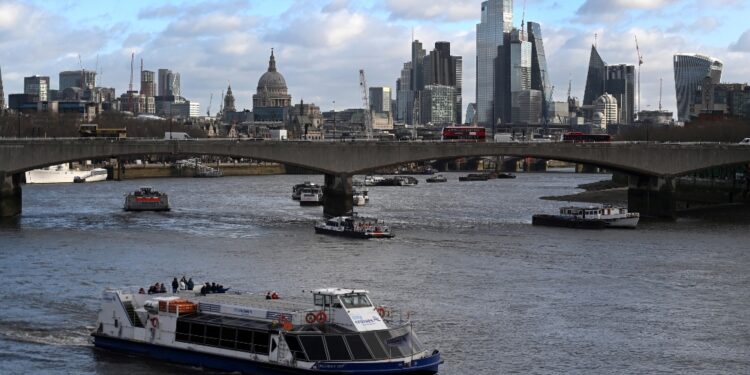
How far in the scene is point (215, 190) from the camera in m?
170

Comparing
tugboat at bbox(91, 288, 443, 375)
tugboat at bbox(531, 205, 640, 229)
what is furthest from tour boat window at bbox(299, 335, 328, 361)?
tugboat at bbox(531, 205, 640, 229)

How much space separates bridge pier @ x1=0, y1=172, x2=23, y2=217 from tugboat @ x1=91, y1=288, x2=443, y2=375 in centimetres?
5969

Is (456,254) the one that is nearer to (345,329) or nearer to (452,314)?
(452,314)

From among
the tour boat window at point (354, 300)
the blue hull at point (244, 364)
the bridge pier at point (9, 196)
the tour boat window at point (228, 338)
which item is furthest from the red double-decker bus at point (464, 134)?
the tour boat window at point (354, 300)

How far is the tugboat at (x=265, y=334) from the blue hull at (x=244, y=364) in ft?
0.11

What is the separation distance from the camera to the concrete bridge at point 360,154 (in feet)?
357

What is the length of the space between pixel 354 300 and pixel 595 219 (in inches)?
2344

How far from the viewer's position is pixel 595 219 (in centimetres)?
10325

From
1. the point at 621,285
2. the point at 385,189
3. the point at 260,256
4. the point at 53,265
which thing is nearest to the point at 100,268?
the point at 53,265

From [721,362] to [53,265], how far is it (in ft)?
130

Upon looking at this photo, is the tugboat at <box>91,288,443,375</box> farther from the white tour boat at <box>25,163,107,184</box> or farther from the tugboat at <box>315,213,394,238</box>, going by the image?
the white tour boat at <box>25,163,107,184</box>

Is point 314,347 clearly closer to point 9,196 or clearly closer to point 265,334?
point 265,334

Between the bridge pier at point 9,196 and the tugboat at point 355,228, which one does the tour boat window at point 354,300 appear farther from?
the bridge pier at point 9,196

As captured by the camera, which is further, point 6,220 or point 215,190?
point 215,190
